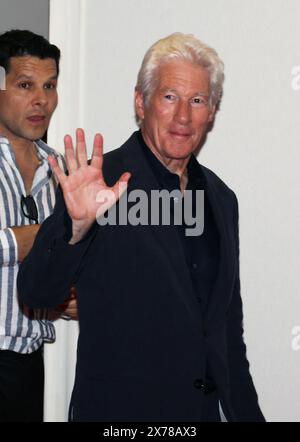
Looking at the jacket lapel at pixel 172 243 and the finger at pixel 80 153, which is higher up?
the finger at pixel 80 153

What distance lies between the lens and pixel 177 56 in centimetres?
216

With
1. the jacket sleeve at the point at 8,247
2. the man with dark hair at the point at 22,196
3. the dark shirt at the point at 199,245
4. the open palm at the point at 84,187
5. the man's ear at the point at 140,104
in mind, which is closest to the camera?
the open palm at the point at 84,187

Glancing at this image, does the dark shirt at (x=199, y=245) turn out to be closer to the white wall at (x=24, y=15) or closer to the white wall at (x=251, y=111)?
the white wall at (x=251, y=111)

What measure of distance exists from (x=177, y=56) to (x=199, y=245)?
1.83ft

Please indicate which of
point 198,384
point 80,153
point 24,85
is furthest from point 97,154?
point 24,85

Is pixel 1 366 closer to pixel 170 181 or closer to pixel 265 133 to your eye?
pixel 170 181

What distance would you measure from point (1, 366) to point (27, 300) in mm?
728

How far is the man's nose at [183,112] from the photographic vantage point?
2.13 m

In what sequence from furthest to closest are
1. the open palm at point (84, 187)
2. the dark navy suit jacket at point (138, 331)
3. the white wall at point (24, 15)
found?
the white wall at point (24, 15) < the dark navy suit jacket at point (138, 331) < the open palm at point (84, 187)

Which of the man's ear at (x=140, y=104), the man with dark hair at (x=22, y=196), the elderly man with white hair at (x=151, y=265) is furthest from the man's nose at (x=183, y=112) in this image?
the man with dark hair at (x=22, y=196)

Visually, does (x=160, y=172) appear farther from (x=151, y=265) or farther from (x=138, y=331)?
(x=138, y=331)

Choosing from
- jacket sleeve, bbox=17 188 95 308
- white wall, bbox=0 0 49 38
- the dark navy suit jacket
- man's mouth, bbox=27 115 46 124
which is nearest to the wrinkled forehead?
man's mouth, bbox=27 115 46 124

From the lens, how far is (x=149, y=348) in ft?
6.49
